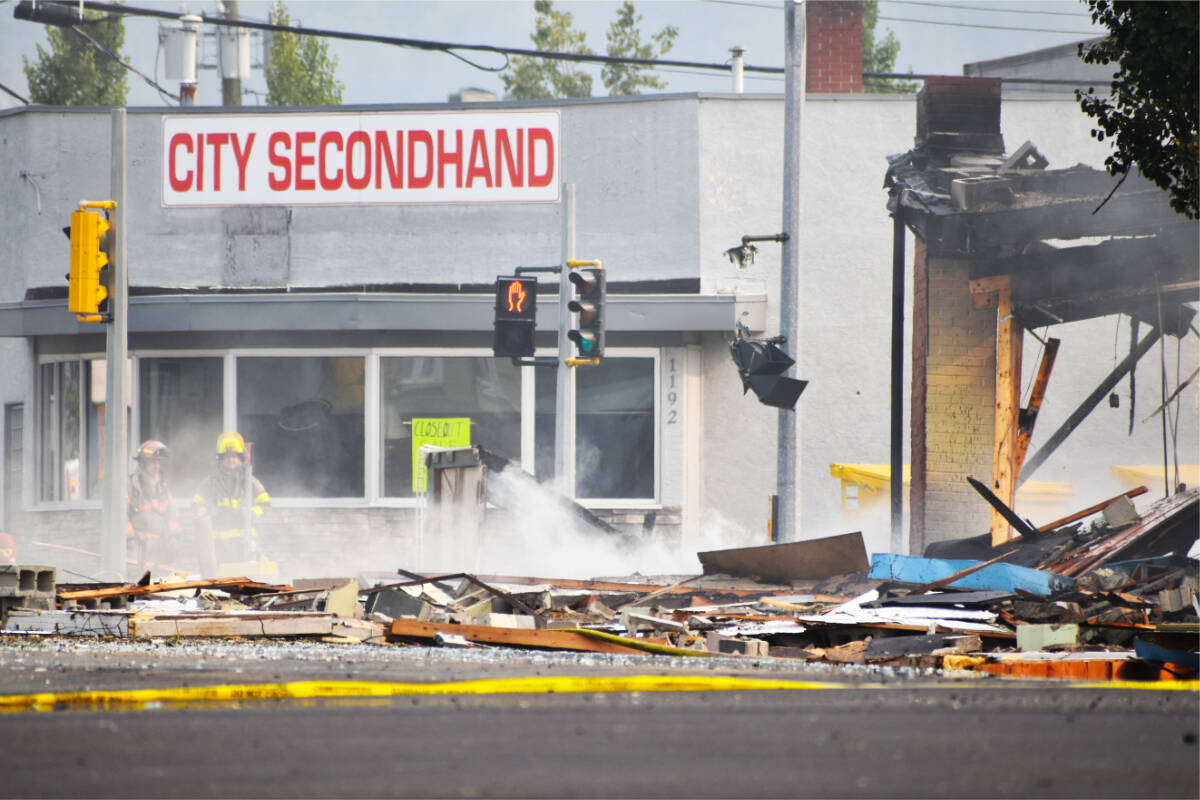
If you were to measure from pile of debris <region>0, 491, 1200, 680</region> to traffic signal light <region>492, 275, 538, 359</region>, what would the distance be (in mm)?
3634

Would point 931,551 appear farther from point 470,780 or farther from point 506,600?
point 470,780

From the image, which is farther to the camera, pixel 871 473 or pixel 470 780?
pixel 871 473

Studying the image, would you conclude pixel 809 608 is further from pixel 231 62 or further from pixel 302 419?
pixel 231 62

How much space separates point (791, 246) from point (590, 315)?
247 cm

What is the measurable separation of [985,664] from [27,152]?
1804 cm

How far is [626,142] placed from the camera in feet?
71.2

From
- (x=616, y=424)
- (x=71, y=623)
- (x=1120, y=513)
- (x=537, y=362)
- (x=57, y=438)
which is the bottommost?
(x=71, y=623)

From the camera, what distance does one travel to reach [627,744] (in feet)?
17.2

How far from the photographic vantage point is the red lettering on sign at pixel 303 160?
22.0 meters

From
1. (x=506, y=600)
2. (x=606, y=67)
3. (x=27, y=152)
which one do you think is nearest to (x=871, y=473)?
(x=506, y=600)

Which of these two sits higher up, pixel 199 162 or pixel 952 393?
pixel 199 162

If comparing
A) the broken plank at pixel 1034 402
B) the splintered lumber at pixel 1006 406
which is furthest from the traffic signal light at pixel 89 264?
the broken plank at pixel 1034 402

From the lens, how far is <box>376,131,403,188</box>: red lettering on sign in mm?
21906

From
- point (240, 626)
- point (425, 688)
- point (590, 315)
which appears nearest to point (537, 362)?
point (590, 315)
